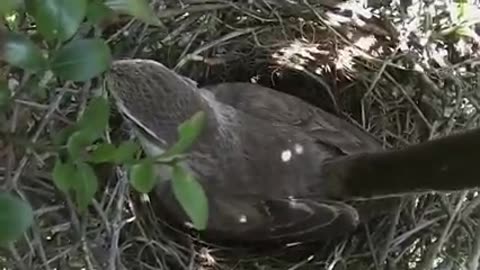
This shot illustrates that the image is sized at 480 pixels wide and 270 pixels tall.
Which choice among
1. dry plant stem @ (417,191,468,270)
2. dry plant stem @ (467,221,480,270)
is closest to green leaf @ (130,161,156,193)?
dry plant stem @ (467,221,480,270)

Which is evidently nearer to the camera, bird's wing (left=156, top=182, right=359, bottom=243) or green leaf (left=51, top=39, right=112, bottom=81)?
green leaf (left=51, top=39, right=112, bottom=81)

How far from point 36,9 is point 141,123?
812 mm

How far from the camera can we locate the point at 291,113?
1598 mm

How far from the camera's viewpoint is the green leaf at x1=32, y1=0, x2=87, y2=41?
517mm

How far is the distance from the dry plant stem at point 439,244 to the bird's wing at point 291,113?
0.59 feet

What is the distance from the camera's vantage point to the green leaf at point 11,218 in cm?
51

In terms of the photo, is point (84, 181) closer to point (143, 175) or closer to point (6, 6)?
point (143, 175)

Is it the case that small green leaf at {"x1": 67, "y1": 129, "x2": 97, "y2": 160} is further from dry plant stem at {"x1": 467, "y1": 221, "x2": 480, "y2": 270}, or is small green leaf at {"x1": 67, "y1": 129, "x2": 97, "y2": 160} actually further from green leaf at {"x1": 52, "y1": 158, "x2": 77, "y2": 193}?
dry plant stem at {"x1": 467, "y1": 221, "x2": 480, "y2": 270}

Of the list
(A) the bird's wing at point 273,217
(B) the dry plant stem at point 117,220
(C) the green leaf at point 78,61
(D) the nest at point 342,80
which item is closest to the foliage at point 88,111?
(C) the green leaf at point 78,61

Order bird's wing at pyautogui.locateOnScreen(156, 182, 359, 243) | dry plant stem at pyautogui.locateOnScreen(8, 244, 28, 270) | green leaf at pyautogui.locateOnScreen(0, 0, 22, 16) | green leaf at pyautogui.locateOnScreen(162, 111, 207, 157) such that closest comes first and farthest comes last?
green leaf at pyautogui.locateOnScreen(0, 0, 22, 16) → green leaf at pyautogui.locateOnScreen(162, 111, 207, 157) → dry plant stem at pyautogui.locateOnScreen(8, 244, 28, 270) → bird's wing at pyautogui.locateOnScreen(156, 182, 359, 243)

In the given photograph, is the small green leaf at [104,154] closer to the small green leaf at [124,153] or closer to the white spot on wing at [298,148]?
the small green leaf at [124,153]

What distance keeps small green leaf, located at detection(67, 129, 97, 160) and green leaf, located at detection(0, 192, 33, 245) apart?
9 cm

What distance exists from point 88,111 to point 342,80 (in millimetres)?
1075

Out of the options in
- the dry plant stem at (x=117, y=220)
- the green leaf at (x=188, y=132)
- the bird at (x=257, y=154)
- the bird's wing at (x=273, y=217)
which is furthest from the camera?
the bird's wing at (x=273, y=217)
